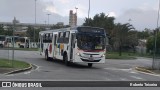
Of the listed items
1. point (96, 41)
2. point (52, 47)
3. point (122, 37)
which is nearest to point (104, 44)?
point (96, 41)

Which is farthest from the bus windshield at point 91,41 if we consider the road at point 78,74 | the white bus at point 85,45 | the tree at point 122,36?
the tree at point 122,36

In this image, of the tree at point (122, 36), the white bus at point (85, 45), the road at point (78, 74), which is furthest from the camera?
the tree at point (122, 36)

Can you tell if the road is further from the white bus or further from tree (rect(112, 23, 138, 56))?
tree (rect(112, 23, 138, 56))

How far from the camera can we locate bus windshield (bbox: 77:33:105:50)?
29516 millimetres

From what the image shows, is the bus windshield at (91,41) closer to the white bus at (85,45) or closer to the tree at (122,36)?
the white bus at (85,45)

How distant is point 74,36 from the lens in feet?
97.6

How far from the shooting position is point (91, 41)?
97.6ft

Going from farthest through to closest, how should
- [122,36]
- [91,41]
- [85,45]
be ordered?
1. [122,36]
2. [91,41]
3. [85,45]

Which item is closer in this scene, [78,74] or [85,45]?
[78,74]

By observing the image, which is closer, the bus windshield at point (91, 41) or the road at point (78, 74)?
the road at point (78, 74)

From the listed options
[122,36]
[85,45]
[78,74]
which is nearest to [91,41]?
[85,45]

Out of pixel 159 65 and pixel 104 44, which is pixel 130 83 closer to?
pixel 104 44

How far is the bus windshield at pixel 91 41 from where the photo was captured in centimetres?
2952

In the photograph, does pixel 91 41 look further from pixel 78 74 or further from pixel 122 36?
pixel 122 36
